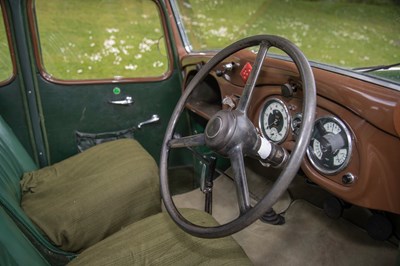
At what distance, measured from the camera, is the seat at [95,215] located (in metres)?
1.02

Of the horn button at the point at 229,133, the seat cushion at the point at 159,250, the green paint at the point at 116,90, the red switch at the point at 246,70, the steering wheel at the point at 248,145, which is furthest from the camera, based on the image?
the green paint at the point at 116,90

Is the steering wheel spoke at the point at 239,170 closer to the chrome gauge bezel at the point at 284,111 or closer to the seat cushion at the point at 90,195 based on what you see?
the chrome gauge bezel at the point at 284,111

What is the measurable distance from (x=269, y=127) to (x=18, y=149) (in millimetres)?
1107

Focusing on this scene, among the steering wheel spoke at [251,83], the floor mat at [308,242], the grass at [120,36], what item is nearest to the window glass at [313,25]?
the grass at [120,36]

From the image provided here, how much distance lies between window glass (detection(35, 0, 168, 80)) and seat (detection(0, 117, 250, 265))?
567 millimetres

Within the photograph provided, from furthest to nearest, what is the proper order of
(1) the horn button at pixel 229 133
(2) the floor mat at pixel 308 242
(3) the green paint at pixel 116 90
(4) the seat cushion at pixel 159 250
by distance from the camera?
(3) the green paint at pixel 116 90
(2) the floor mat at pixel 308 242
(4) the seat cushion at pixel 159 250
(1) the horn button at pixel 229 133

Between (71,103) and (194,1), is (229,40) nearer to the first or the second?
(194,1)

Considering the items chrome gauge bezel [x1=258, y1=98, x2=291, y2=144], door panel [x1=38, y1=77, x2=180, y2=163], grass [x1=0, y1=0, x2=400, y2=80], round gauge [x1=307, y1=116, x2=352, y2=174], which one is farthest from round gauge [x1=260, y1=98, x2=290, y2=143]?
door panel [x1=38, y1=77, x2=180, y2=163]

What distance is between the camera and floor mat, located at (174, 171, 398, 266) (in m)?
1.49

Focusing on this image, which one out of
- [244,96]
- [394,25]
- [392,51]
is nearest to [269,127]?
[244,96]

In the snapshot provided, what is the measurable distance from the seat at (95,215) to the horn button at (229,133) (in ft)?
1.16

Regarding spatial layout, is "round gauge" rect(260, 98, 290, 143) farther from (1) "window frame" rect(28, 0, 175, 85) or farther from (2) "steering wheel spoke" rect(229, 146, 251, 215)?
(1) "window frame" rect(28, 0, 175, 85)

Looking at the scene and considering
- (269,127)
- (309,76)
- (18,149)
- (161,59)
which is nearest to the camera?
(309,76)

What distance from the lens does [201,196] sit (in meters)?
2.04
